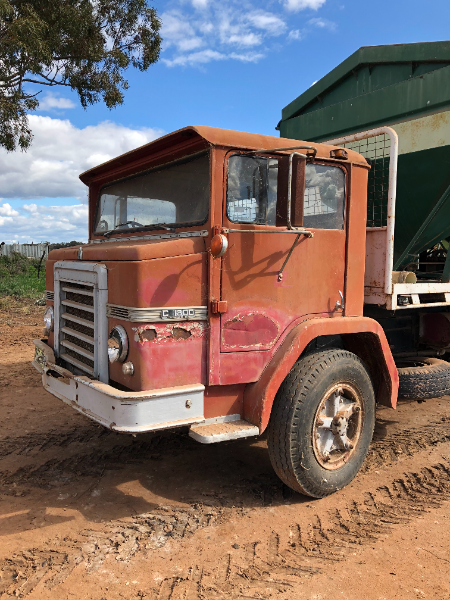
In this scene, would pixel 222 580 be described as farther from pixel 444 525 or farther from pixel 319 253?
pixel 319 253

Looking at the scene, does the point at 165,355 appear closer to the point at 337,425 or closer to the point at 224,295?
the point at 224,295

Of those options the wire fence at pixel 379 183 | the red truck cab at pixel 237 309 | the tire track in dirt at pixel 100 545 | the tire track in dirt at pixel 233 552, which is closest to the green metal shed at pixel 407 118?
the wire fence at pixel 379 183

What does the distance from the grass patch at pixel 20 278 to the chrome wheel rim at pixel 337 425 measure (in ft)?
43.4

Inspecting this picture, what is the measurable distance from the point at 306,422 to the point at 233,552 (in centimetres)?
94

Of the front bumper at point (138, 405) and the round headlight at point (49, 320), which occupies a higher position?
the round headlight at point (49, 320)

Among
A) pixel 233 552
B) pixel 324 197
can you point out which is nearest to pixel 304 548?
pixel 233 552

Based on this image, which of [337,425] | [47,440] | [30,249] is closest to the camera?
[337,425]

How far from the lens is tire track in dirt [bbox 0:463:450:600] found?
2551mm

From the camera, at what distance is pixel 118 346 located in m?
2.99

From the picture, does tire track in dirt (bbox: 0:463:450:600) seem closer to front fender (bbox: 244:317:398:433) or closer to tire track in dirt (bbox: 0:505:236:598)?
tire track in dirt (bbox: 0:505:236:598)

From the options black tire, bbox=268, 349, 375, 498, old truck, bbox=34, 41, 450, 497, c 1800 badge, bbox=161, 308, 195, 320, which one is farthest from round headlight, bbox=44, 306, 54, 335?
black tire, bbox=268, 349, 375, 498

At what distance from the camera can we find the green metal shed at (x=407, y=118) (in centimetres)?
445

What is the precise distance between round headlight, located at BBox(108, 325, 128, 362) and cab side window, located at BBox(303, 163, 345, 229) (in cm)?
151

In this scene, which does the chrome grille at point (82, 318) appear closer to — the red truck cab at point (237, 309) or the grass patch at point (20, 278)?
the red truck cab at point (237, 309)
